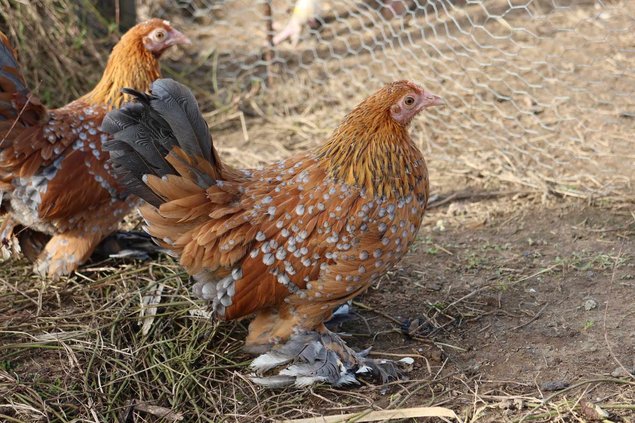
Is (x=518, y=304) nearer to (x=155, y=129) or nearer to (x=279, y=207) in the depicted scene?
(x=279, y=207)

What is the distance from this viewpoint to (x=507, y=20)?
268 inches

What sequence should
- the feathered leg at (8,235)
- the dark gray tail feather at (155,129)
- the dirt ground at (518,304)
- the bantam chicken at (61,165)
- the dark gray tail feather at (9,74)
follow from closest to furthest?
1. the dark gray tail feather at (155,129)
2. the dirt ground at (518,304)
3. the dark gray tail feather at (9,74)
4. the bantam chicken at (61,165)
5. the feathered leg at (8,235)

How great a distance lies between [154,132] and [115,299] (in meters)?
1.20

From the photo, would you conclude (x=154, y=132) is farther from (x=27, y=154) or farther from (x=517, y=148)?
(x=517, y=148)

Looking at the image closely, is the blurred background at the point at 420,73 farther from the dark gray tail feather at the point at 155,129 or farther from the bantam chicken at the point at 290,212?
the dark gray tail feather at the point at 155,129

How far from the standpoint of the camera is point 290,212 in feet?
10.5

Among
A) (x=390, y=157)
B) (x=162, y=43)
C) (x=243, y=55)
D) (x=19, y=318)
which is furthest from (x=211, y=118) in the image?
(x=390, y=157)

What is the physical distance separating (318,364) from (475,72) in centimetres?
357

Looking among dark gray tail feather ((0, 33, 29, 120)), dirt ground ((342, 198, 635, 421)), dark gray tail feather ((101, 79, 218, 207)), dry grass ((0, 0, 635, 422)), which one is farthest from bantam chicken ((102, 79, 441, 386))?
dark gray tail feather ((0, 33, 29, 120))

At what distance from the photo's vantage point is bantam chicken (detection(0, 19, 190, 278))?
3.75 metres

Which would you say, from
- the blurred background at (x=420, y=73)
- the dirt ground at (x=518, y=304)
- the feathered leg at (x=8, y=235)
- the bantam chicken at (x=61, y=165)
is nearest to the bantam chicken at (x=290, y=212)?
the dirt ground at (x=518, y=304)

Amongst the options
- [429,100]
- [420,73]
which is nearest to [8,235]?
[429,100]

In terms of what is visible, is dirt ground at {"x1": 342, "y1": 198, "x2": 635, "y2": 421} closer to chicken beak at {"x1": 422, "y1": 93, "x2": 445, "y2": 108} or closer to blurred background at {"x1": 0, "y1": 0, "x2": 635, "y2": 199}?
blurred background at {"x1": 0, "y1": 0, "x2": 635, "y2": 199}

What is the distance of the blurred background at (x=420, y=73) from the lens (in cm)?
517
